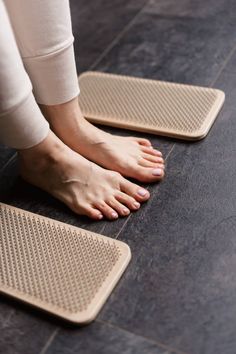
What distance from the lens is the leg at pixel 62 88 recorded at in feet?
3.57

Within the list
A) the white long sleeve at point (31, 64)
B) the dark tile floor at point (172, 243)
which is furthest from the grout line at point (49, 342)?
the white long sleeve at point (31, 64)

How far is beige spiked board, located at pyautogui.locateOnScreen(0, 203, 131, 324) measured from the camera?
3.33 feet

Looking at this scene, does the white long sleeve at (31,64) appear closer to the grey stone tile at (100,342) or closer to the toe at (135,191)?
the toe at (135,191)

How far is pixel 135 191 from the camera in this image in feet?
3.96

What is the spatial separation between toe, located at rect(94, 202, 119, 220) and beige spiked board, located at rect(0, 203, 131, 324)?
6 cm

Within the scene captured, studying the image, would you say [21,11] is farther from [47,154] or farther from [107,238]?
[107,238]

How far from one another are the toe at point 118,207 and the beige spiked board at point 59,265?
8 centimetres

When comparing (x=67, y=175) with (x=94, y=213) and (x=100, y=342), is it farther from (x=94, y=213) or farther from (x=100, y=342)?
(x=100, y=342)

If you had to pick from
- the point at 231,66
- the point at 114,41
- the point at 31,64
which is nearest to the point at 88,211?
the point at 31,64

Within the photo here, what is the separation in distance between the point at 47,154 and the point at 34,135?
0.08 meters

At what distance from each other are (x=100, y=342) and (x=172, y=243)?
0.27 m

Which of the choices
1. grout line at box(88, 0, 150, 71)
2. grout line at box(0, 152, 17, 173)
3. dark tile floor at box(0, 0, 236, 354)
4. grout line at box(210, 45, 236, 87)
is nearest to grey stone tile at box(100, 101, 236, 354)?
dark tile floor at box(0, 0, 236, 354)

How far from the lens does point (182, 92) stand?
1.51 metres

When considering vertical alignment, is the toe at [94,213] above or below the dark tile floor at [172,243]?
above
